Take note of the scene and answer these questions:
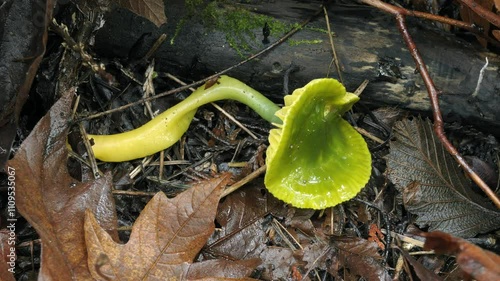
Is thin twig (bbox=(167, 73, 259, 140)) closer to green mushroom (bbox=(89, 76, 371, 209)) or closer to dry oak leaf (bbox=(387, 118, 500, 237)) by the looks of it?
green mushroom (bbox=(89, 76, 371, 209))

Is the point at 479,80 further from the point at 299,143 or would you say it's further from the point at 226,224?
the point at 226,224

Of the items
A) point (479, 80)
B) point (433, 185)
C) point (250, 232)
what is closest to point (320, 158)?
point (250, 232)

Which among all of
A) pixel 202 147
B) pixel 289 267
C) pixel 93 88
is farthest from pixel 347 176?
pixel 93 88

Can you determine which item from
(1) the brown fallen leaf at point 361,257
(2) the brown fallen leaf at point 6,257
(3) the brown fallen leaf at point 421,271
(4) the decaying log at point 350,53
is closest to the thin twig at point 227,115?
(4) the decaying log at point 350,53

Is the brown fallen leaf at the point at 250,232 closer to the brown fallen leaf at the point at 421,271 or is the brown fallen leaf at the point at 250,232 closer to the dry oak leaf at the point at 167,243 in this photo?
the dry oak leaf at the point at 167,243

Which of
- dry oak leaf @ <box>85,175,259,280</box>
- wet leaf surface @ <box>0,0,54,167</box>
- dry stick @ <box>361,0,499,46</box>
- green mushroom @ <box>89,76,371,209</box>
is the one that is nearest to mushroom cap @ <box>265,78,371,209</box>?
green mushroom @ <box>89,76,371,209</box>

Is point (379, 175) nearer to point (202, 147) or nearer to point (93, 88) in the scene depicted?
point (202, 147)
